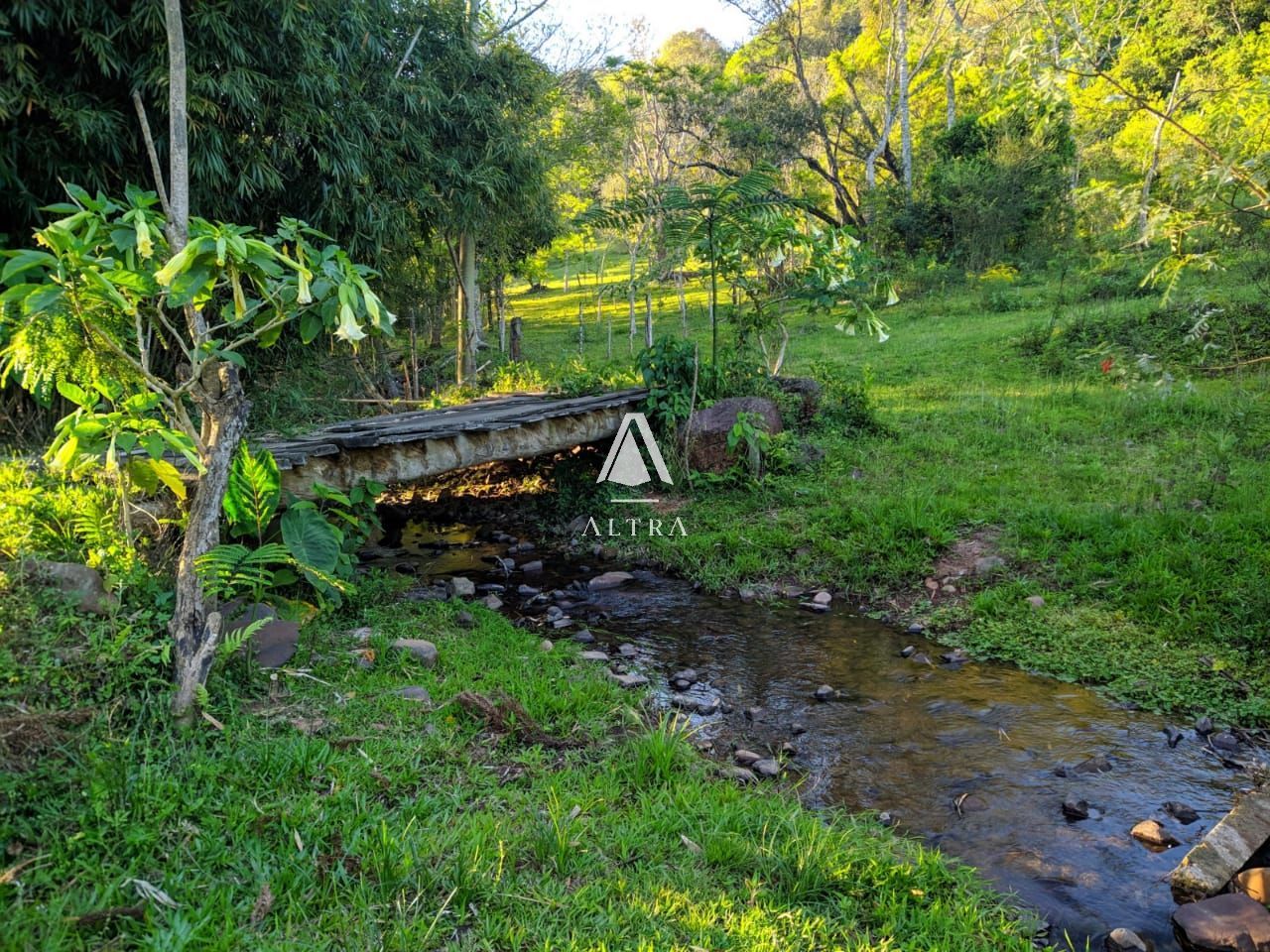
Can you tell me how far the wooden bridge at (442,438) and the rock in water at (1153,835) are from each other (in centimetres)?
521

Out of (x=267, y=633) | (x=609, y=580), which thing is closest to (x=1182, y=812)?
(x=609, y=580)

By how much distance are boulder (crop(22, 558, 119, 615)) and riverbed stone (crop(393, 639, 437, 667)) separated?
4.74ft

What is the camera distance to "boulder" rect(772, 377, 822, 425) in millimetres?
9039

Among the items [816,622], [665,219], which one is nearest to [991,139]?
[665,219]

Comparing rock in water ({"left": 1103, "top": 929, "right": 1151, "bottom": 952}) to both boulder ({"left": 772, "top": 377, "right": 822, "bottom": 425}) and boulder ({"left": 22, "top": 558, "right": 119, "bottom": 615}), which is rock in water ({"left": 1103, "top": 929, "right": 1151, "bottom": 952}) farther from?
boulder ({"left": 772, "top": 377, "right": 822, "bottom": 425})

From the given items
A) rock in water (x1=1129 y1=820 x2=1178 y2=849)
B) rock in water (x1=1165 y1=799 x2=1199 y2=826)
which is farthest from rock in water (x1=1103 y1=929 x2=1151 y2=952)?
rock in water (x1=1165 y1=799 x2=1199 y2=826)

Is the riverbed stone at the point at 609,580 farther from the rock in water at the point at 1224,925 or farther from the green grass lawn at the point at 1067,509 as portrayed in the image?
the rock in water at the point at 1224,925

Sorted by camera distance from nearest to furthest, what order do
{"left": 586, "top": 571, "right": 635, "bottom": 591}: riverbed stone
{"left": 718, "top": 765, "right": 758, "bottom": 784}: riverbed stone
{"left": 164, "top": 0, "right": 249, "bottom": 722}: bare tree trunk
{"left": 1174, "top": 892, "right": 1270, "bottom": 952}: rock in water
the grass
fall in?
the grass
{"left": 1174, "top": 892, "right": 1270, "bottom": 952}: rock in water
{"left": 164, "top": 0, "right": 249, "bottom": 722}: bare tree trunk
{"left": 718, "top": 765, "right": 758, "bottom": 784}: riverbed stone
{"left": 586, "top": 571, "right": 635, "bottom": 591}: riverbed stone

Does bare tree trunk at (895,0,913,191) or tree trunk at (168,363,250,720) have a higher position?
bare tree trunk at (895,0,913,191)

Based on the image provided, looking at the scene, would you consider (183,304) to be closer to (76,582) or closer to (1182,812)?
(76,582)

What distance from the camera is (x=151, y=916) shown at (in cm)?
219

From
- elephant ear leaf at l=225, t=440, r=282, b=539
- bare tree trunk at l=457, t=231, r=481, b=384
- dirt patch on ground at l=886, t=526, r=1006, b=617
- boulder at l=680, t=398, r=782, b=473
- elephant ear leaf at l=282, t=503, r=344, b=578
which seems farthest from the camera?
bare tree trunk at l=457, t=231, r=481, b=384

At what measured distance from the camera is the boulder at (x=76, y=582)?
11.5 ft

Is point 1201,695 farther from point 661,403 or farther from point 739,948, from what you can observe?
point 661,403
